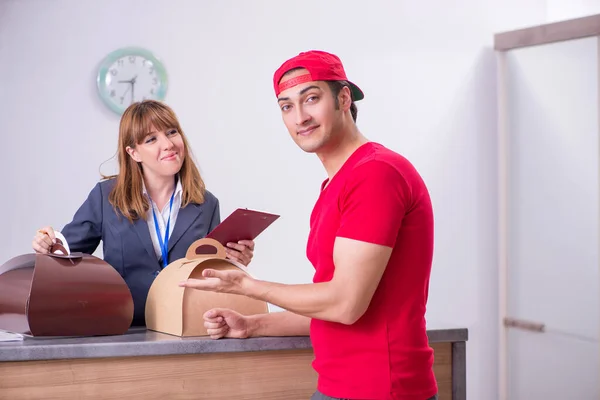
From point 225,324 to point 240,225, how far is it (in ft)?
0.89

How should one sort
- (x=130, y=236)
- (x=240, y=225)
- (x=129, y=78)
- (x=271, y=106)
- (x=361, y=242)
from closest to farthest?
(x=361, y=242) < (x=240, y=225) < (x=130, y=236) < (x=129, y=78) < (x=271, y=106)

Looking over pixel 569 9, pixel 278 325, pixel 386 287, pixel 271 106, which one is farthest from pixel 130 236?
pixel 569 9

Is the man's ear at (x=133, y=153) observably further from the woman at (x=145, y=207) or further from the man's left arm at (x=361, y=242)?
the man's left arm at (x=361, y=242)

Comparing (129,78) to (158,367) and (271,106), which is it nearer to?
(271,106)

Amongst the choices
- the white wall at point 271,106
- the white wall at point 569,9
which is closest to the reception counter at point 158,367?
the white wall at point 271,106

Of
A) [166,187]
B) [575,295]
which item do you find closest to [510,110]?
[575,295]

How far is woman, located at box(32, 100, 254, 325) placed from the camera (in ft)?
8.22

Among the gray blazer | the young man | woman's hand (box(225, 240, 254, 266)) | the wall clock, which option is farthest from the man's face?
the wall clock

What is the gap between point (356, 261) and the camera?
59.4 inches

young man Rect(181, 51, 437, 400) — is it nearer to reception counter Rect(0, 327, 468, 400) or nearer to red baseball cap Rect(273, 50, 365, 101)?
red baseball cap Rect(273, 50, 365, 101)

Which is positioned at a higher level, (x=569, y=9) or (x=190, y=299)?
(x=569, y=9)

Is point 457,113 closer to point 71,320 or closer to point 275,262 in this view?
point 275,262

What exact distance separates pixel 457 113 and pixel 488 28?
550 mm

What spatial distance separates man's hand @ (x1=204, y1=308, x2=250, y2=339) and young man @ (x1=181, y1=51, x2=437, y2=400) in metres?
0.27
